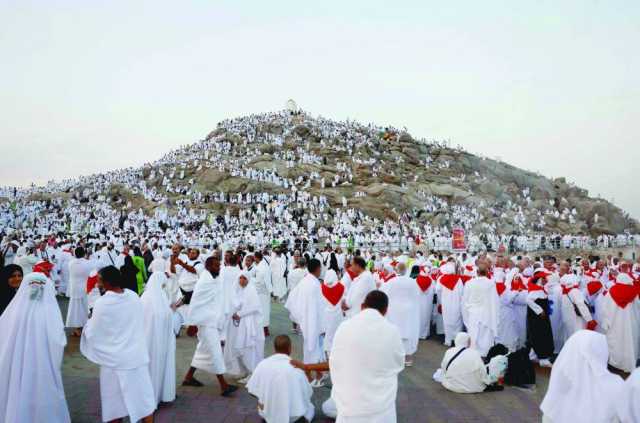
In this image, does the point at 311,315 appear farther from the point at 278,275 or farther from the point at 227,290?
the point at 278,275

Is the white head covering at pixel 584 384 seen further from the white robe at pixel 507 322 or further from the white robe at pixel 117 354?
the white robe at pixel 507 322

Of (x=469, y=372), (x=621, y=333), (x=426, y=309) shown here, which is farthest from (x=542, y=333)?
(x=426, y=309)

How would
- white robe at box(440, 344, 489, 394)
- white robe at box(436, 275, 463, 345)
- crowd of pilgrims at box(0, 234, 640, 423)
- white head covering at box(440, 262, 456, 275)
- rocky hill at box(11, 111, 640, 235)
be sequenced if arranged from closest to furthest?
crowd of pilgrims at box(0, 234, 640, 423) → white robe at box(440, 344, 489, 394) → white robe at box(436, 275, 463, 345) → white head covering at box(440, 262, 456, 275) → rocky hill at box(11, 111, 640, 235)

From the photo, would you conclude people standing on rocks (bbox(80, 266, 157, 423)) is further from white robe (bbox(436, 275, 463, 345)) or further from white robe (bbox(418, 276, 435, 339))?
white robe (bbox(418, 276, 435, 339))

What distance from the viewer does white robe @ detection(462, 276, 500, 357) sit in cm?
874

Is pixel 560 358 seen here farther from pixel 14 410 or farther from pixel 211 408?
pixel 14 410

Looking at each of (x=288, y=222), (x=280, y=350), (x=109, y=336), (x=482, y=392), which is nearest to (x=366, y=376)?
(x=280, y=350)

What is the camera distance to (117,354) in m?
5.03

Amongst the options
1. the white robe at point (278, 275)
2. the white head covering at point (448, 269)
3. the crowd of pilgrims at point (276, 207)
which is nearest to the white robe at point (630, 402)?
the white head covering at point (448, 269)

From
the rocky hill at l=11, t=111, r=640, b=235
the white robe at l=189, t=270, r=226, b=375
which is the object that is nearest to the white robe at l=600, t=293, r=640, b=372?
the white robe at l=189, t=270, r=226, b=375

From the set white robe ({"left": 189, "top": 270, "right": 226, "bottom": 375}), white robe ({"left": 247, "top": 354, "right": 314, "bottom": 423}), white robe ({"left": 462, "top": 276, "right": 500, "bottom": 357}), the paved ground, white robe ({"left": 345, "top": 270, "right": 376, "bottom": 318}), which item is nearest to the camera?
white robe ({"left": 247, "top": 354, "right": 314, "bottom": 423})

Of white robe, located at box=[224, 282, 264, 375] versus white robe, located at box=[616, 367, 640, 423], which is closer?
white robe, located at box=[616, 367, 640, 423]

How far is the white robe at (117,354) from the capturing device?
499cm

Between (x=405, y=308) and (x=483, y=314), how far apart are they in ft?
4.16
